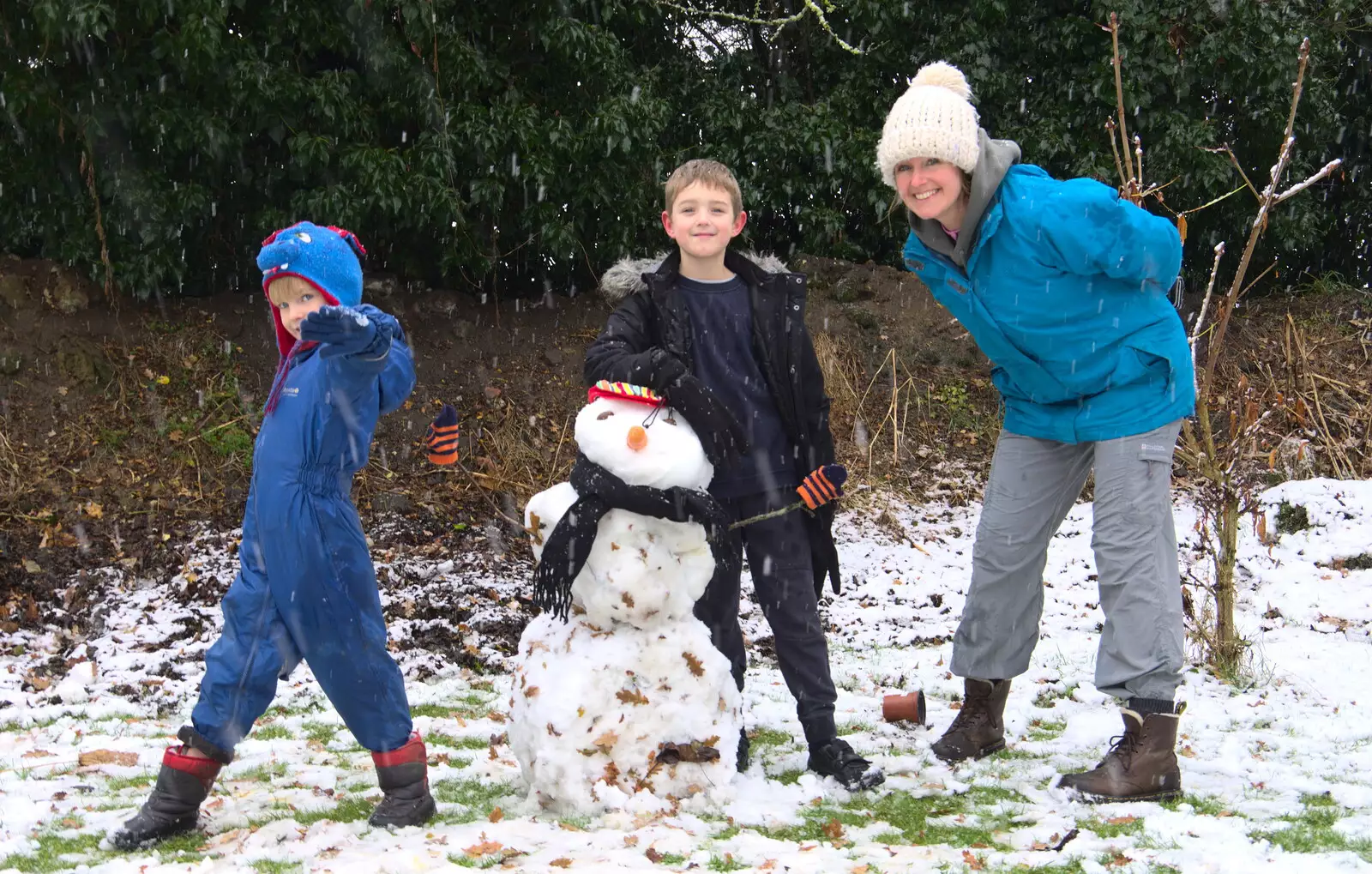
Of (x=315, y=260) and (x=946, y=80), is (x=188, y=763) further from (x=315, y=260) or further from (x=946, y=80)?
(x=946, y=80)

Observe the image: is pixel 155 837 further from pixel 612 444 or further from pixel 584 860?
pixel 612 444

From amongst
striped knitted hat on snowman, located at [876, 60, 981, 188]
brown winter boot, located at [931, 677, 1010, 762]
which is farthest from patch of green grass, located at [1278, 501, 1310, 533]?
striped knitted hat on snowman, located at [876, 60, 981, 188]

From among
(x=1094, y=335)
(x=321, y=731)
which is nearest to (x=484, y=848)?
(x=321, y=731)

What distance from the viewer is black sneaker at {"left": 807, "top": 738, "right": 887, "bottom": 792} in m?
→ 3.47

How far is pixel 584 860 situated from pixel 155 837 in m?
1.20

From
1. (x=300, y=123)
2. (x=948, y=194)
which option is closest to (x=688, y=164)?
(x=948, y=194)

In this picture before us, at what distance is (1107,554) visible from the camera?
3.46 metres

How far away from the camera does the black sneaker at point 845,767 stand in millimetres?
3475

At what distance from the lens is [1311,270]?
11.0 metres

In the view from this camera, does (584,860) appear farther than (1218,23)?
No

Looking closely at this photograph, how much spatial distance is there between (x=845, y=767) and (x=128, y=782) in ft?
7.54

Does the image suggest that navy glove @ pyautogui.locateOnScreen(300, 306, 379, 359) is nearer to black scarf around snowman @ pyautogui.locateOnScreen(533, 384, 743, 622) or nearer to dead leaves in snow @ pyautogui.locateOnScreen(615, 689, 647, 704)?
black scarf around snowman @ pyautogui.locateOnScreen(533, 384, 743, 622)

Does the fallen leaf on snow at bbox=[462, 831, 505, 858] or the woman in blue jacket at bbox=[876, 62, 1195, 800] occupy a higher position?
the woman in blue jacket at bbox=[876, 62, 1195, 800]

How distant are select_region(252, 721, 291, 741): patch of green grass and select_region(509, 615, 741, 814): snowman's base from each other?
1.42m
